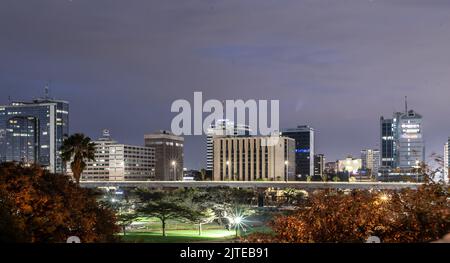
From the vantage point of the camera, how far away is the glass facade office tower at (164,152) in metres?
168

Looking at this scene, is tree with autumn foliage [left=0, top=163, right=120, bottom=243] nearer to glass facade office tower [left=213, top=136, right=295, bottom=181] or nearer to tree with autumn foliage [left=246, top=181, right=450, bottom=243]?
tree with autumn foliage [left=246, top=181, right=450, bottom=243]

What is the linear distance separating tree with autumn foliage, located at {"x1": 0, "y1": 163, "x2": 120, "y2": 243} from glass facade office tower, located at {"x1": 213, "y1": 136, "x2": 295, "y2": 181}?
13858 centimetres

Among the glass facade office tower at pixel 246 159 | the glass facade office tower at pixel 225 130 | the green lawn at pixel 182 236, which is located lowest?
the green lawn at pixel 182 236

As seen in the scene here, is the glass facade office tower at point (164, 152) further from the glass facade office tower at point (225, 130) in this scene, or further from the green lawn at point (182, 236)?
the green lawn at point (182, 236)

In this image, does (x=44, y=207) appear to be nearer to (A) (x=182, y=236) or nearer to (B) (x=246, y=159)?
(A) (x=182, y=236)

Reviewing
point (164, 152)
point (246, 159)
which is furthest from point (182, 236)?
point (164, 152)

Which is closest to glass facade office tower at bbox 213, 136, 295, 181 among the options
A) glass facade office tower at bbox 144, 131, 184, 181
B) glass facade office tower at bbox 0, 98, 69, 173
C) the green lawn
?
glass facade office tower at bbox 144, 131, 184, 181

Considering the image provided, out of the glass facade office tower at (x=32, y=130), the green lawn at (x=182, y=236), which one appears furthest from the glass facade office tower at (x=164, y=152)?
the green lawn at (x=182, y=236)

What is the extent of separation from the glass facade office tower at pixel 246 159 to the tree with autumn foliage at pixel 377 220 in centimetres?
14288

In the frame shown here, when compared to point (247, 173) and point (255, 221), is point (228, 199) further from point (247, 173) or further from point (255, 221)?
point (247, 173)

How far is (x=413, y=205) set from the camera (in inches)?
568

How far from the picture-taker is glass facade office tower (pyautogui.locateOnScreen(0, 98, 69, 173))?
16438 centimetres
